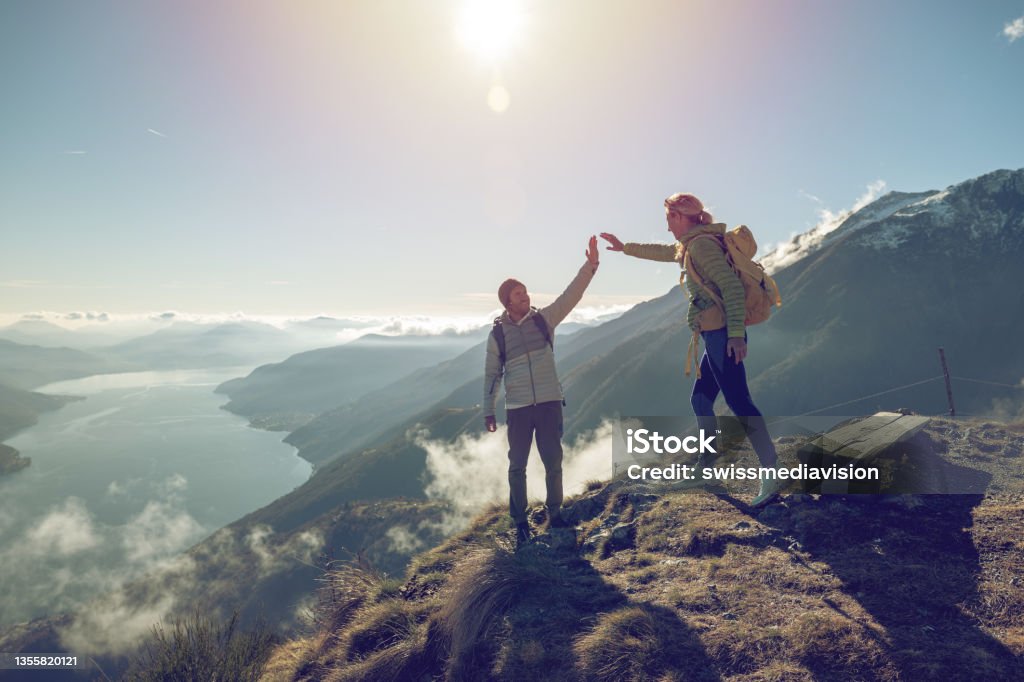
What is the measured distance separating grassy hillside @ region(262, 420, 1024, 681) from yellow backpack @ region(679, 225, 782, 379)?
87.4 inches

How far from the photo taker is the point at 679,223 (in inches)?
249

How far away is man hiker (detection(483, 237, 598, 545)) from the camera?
6660 mm

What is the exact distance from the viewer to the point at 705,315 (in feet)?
20.1

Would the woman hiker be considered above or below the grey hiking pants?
above

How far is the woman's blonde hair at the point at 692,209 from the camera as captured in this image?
627 centimetres

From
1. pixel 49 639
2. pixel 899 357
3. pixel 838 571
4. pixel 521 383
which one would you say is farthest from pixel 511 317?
pixel 49 639

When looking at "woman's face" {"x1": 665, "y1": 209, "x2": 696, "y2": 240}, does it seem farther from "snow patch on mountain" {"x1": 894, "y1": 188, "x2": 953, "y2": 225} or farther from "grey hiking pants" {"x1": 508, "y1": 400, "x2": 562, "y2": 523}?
"snow patch on mountain" {"x1": 894, "y1": 188, "x2": 953, "y2": 225}

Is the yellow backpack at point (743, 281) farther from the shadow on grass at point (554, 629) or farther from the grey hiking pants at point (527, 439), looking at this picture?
the shadow on grass at point (554, 629)

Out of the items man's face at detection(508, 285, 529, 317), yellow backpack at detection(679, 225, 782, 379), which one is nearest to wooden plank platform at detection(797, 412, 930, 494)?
yellow backpack at detection(679, 225, 782, 379)

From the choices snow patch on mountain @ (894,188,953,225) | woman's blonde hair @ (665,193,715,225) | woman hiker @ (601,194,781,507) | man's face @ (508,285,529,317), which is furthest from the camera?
snow patch on mountain @ (894,188,953,225)

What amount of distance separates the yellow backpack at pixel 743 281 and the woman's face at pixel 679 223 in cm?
30

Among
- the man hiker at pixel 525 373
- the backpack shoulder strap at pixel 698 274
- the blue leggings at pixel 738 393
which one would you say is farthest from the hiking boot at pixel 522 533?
the backpack shoulder strap at pixel 698 274

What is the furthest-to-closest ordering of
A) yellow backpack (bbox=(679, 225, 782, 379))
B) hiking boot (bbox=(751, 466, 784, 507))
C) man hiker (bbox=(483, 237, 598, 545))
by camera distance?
man hiker (bbox=(483, 237, 598, 545)) < hiking boot (bbox=(751, 466, 784, 507)) < yellow backpack (bbox=(679, 225, 782, 379))

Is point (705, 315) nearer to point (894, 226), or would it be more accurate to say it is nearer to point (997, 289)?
point (997, 289)
